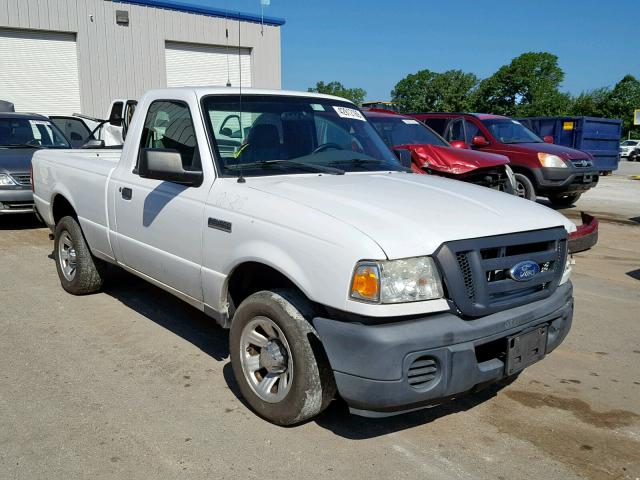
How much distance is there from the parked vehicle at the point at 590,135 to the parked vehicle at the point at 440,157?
371 inches

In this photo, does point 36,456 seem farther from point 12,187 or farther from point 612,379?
point 12,187

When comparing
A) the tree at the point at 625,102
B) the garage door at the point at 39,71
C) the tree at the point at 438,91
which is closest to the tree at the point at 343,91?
the tree at the point at 438,91

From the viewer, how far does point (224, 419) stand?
11.6ft

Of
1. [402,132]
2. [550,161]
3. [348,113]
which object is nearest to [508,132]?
[550,161]

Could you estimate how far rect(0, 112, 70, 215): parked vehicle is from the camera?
30.0 feet

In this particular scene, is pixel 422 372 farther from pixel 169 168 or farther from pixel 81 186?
pixel 81 186

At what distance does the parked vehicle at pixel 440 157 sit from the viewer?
8.33 meters

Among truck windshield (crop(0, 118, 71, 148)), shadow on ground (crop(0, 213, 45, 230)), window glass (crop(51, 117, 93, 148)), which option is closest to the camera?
shadow on ground (crop(0, 213, 45, 230))

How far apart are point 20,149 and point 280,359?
839 centimetres

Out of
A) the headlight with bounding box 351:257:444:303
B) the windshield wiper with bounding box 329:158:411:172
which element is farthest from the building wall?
the headlight with bounding box 351:257:444:303

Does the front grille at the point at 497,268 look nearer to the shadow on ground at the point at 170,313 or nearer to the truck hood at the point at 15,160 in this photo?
the shadow on ground at the point at 170,313

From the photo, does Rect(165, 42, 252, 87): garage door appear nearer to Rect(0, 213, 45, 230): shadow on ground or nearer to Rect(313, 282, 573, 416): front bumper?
Rect(0, 213, 45, 230): shadow on ground

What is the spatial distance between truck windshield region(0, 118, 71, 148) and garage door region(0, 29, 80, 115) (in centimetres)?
1037

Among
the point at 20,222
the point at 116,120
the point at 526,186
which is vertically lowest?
the point at 20,222
